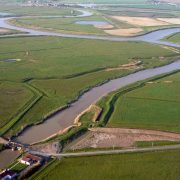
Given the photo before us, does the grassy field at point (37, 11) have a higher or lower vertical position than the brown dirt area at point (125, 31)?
higher

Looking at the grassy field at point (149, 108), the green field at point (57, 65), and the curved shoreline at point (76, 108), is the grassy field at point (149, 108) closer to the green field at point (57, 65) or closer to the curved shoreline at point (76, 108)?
the curved shoreline at point (76, 108)

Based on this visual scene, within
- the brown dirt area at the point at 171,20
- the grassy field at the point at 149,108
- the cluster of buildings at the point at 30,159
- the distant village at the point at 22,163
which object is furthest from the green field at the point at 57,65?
the brown dirt area at the point at 171,20

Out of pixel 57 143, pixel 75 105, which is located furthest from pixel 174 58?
pixel 57 143

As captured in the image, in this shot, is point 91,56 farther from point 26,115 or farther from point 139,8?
point 139,8

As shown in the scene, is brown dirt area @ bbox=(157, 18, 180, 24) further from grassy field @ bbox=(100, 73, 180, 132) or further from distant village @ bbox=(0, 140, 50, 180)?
distant village @ bbox=(0, 140, 50, 180)

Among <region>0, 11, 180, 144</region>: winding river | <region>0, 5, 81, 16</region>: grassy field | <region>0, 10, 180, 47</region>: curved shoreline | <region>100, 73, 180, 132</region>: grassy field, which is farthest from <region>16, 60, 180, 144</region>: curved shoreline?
<region>0, 5, 81, 16</region>: grassy field

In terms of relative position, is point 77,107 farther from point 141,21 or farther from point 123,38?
point 141,21
